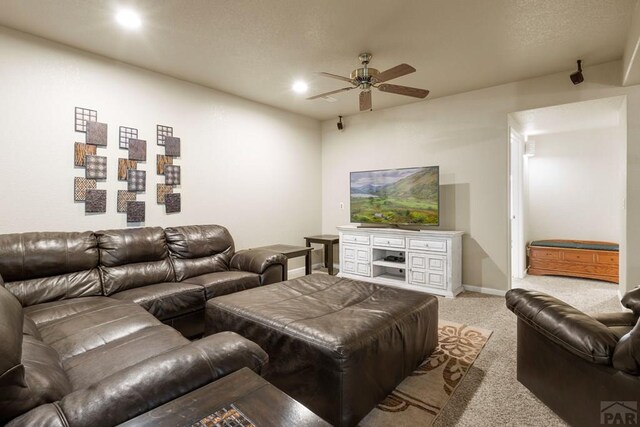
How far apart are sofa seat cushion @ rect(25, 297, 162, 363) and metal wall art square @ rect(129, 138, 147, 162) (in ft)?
5.50

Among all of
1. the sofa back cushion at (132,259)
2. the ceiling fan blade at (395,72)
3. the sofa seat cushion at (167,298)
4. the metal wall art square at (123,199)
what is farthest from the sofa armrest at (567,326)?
the metal wall art square at (123,199)

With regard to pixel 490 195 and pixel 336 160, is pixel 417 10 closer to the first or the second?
pixel 490 195

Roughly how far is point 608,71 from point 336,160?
3755mm

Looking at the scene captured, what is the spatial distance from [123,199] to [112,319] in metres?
1.81

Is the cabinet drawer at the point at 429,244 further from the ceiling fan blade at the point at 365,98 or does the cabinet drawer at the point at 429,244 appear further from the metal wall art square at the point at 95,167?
the metal wall art square at the point at 95,167

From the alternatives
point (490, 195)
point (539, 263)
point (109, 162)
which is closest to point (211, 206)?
point (109, 162)

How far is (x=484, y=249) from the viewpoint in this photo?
14.1ft

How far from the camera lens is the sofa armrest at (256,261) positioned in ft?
11.4

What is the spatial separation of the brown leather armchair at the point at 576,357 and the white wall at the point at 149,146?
3570 millimetres

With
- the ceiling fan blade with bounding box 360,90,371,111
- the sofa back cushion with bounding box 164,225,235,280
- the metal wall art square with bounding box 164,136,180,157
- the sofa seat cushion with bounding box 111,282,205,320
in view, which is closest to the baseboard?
the ceiling fan blade with bounding box 360,90,371,111

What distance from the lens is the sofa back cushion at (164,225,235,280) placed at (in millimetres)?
3416

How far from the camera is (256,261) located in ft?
11.5

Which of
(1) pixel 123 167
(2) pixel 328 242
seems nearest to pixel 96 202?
(1) pixel 123 167

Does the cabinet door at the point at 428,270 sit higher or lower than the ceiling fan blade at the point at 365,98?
lower
